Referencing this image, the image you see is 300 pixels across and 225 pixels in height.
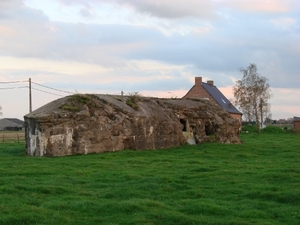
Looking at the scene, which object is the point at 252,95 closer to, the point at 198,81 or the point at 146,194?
the point at 198,81

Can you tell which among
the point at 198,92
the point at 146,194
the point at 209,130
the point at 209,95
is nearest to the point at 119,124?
the point at 209,130

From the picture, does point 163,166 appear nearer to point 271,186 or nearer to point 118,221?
point 271,186

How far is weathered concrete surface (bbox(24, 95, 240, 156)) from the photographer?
24.5m

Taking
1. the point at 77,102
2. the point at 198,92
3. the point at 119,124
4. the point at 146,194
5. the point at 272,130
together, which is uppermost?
the point at 198,92

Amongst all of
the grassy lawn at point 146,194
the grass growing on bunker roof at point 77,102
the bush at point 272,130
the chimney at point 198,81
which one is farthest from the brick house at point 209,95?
the grassy lawn at point 146,194

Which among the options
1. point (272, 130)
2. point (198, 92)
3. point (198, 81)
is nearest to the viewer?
point (272, 130)

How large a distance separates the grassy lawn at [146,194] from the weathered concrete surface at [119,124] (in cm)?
404

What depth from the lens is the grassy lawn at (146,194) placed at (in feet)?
33.7

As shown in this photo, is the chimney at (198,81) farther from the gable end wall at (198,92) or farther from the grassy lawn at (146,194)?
Answer: the grassy lawn at (146,194)

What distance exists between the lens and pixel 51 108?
1011 inches

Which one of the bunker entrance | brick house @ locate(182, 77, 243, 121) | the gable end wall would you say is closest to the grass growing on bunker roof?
the bunker entrance

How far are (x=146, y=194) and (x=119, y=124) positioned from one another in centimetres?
1408

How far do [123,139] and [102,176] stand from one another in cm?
1088

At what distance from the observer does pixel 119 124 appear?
2698cm
